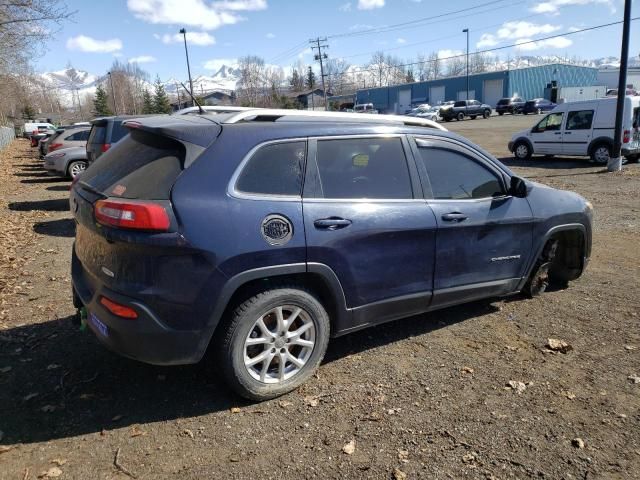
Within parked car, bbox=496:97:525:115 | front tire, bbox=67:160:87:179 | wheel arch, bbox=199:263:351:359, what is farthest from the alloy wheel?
parked car, bbox=496:97:525:115

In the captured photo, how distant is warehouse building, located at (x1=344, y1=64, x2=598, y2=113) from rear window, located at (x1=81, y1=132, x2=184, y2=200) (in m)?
73.9

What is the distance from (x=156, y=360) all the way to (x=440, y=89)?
3298 inches

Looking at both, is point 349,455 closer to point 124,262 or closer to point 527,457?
point 527,457

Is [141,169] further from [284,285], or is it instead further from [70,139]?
[70,139]

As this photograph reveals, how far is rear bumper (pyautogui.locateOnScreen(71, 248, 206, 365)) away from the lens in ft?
9.35

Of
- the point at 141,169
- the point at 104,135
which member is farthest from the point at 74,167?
the point at 141,169

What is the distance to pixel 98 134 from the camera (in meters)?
10.1

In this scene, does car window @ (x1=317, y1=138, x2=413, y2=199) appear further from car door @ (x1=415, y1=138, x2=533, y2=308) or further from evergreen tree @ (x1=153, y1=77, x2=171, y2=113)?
evergreen tree @ (x1=153, y1=77, x2=171, y2=113)

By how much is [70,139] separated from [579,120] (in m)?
17.0

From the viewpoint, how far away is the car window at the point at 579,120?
16.0m

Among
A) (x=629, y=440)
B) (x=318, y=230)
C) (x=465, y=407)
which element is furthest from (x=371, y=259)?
(x=629, y=440)

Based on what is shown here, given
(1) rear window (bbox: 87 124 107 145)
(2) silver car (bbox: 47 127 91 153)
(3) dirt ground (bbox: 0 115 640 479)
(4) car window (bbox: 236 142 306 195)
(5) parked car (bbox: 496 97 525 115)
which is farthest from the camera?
(5) parked car (bbox: 496 97 525 115)

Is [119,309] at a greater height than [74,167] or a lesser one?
greater

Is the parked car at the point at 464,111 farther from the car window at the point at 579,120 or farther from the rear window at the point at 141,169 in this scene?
the rear window at the point at 141,169
